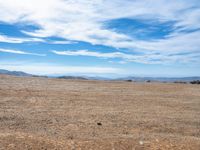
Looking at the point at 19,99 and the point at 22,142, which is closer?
A: the point at 22,142

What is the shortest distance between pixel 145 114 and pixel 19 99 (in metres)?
7.86

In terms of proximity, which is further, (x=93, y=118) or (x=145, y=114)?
(x=145, y=114)

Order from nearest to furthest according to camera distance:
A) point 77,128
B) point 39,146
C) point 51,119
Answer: point 39,146 < point 77,128 < point 51,119

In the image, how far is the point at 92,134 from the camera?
37.3ft

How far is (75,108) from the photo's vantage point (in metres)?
17.4

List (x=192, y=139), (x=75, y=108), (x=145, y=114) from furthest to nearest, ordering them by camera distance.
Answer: (x=75, y=108) < (x=145, y=114) < (x=192, y=139)


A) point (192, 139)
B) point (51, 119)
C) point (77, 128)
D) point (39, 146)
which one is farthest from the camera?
point (51, 119)

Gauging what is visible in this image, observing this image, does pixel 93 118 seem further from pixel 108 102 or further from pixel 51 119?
pixel 108 102

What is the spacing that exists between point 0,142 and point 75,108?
7886mm

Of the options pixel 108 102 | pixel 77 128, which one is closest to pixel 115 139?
pixel 77 128

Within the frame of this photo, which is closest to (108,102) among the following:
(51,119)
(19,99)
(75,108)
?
(75,108)

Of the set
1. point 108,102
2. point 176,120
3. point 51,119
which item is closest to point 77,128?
point 51,119

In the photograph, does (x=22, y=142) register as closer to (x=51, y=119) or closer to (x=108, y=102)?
(x=51, y=119)

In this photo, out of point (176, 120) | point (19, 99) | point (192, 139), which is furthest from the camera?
point (19, 99)
